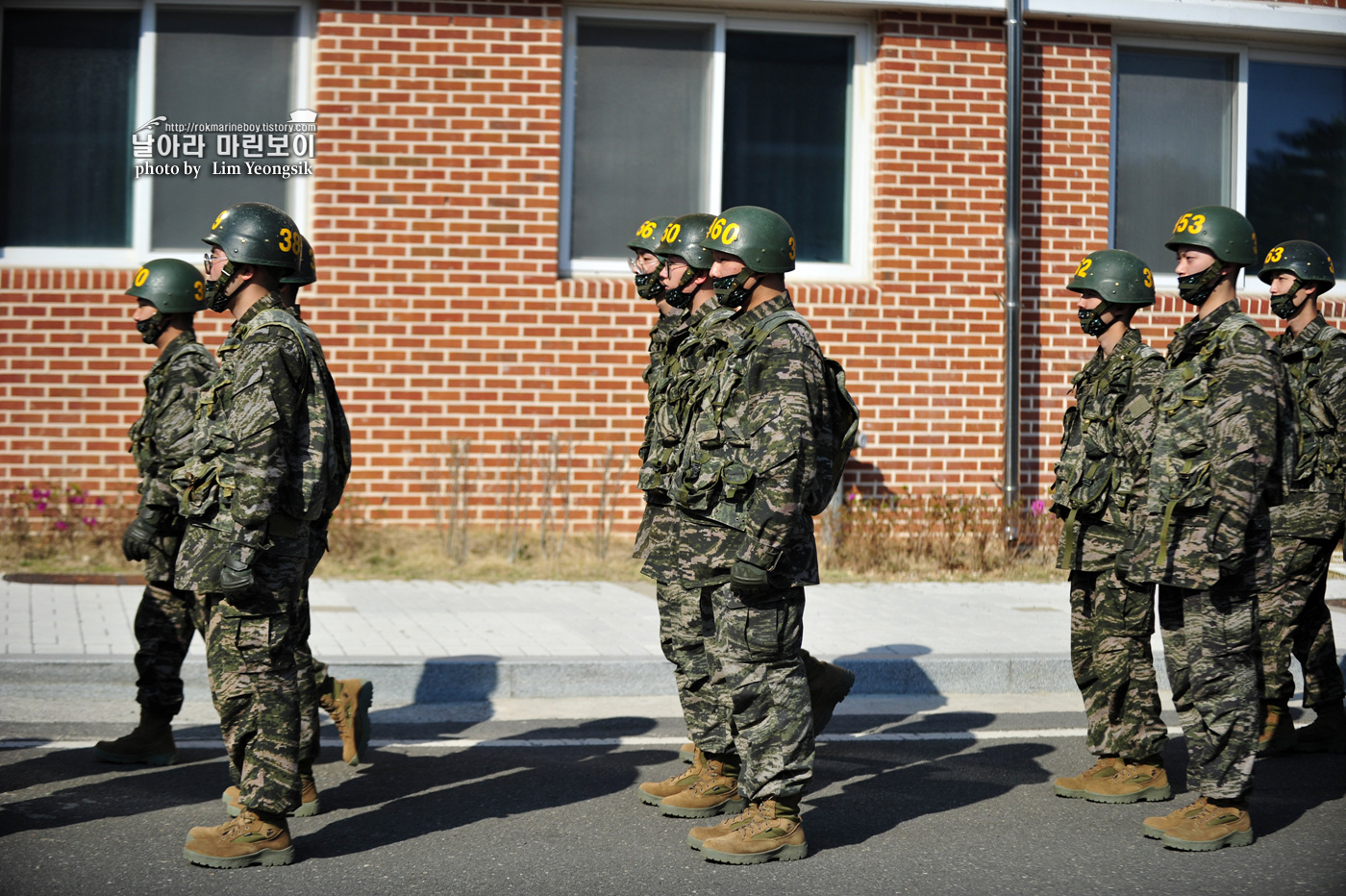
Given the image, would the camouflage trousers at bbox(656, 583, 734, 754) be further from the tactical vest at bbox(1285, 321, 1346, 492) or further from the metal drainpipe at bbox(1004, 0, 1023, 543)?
the metal drainpipe at bbox(1004, 0, 1023, 543)

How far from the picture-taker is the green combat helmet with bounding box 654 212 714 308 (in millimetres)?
6051

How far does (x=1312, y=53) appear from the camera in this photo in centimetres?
1314

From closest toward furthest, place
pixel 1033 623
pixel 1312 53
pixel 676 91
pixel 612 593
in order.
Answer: pixel 1033 623, pixel 612 593, pixel 676 91, pixel 1312 53

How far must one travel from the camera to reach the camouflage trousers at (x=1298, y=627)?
649cm

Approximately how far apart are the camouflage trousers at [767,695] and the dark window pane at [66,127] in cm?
844

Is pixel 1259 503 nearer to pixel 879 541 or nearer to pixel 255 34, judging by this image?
pixel 879 541

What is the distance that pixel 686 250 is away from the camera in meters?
6.09

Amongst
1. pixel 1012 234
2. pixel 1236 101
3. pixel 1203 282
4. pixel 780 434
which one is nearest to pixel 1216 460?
pixel 1203 282

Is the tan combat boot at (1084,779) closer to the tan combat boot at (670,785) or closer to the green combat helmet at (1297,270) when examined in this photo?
the tan combat boot at (670,785)

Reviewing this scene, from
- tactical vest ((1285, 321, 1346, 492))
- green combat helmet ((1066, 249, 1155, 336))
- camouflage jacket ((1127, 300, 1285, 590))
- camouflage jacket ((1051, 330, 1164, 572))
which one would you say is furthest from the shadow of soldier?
tactical vest ((1285, 321, 1346, 492))

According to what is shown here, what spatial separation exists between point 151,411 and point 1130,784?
4494 millimetres

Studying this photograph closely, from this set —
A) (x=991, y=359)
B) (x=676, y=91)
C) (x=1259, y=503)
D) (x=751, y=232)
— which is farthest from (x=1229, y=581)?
(x=676, y=91)

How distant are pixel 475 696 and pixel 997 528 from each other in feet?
17.6

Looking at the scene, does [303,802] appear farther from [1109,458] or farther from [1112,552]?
[1109,458]
